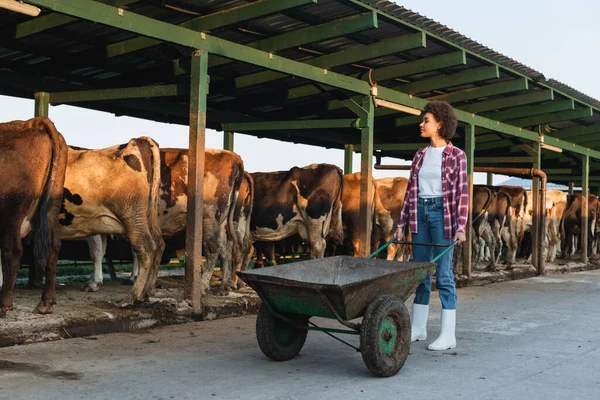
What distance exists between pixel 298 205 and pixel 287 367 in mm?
7199

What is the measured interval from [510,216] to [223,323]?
13.1m

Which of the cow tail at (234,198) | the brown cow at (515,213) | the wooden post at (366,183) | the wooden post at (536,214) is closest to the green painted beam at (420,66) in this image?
the wooden post at (366,183)

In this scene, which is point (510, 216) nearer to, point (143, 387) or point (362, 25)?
point (362, 25)

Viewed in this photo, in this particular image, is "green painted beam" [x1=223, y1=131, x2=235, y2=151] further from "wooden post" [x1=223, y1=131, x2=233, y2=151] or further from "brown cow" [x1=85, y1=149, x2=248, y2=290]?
"brown cow" [x1=85, y1=149, x2=248, y2=290]

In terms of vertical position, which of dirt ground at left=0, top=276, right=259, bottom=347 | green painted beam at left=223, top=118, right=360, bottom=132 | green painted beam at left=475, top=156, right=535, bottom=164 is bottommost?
dirt ground at left=0, top=276, right=259, bottom=347

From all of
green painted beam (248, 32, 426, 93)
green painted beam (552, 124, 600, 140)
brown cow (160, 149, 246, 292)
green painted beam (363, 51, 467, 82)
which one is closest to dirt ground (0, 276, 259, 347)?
brown cow (160, 149, 246, 292)

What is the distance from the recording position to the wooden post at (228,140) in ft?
48.8

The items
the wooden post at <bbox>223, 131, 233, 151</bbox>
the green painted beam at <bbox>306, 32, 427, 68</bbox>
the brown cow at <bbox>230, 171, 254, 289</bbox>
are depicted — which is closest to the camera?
the green painted beam at <bbox>306, 32, 427, 68</bbox>

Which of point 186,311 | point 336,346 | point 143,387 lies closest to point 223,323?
point 186,311

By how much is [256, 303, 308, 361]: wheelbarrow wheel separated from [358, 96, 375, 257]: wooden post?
5170mm

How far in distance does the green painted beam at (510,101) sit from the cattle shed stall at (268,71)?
2 cm

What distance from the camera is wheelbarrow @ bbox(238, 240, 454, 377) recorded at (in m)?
5.71

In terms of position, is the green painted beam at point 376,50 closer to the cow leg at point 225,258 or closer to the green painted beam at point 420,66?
the green painted beam at point 420,66

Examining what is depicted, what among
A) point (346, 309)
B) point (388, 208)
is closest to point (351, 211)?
point (388, 208)
